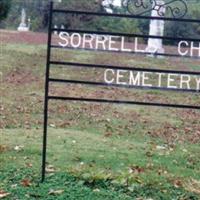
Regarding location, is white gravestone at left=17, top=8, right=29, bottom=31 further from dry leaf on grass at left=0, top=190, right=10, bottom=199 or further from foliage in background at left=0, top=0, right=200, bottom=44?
dry leaf on grass at left=0, top=190, right=10, bottom=199

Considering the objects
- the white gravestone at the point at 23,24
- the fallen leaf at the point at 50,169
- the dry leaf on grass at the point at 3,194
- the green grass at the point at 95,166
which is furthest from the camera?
the white gravestone at the point at 23,24

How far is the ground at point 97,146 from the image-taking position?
6310mm

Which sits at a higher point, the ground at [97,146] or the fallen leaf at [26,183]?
the ground at [97,146]

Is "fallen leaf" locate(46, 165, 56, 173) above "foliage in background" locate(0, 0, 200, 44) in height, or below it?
below

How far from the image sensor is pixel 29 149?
781 cm

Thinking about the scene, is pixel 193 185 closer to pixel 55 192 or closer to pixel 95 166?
pixel 95 166

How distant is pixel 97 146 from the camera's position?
8.44 meters

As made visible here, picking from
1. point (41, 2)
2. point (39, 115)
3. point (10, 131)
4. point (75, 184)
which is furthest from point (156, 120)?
point (41, 2)

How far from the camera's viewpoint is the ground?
631cm

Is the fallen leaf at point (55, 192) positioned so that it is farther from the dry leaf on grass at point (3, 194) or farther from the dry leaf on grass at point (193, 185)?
the dry leaf on grass at point (193, 185)

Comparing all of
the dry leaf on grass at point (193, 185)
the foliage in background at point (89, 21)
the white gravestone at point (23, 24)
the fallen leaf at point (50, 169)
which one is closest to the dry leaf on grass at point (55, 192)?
the fallen leaf at point (50, 169)

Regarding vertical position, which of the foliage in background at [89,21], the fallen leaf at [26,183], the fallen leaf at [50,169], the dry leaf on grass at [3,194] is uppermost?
the foliage in background at [89,21]

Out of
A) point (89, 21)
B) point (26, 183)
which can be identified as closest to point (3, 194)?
point (26, 183)

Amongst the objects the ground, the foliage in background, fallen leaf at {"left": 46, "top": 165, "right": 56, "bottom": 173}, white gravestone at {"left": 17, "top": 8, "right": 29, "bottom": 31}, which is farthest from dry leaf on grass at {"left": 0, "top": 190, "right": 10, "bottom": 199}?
white gravestone at {"left": 17, "top": 8, "right": 29, "bottom": 31}
